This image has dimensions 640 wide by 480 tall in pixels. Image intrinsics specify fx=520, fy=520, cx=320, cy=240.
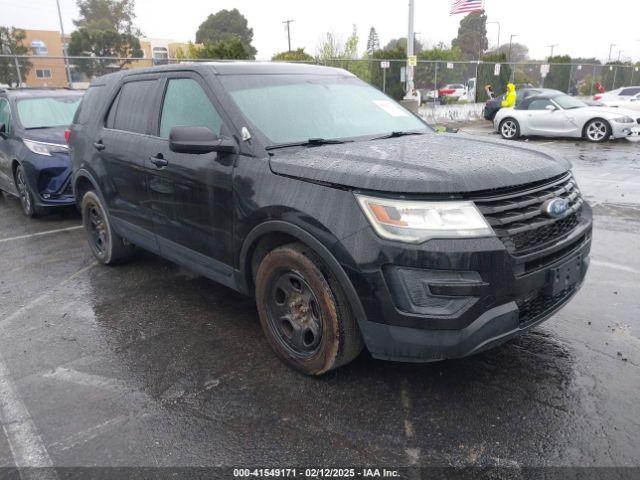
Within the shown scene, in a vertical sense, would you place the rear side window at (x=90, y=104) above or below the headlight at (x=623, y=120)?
above

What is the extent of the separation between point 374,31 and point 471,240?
367 ft

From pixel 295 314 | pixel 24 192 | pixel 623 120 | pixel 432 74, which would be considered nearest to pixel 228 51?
pixel 432 74

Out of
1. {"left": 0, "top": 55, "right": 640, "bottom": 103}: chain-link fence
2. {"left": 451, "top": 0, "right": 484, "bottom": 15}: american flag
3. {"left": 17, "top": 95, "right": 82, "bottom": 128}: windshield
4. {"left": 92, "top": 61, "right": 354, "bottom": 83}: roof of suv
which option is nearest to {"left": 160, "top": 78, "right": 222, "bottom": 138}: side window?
{"left": 92, "top": 61, "right": 354, "bottom": 83}: roof of suv

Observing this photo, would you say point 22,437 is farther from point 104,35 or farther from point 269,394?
point 104,35

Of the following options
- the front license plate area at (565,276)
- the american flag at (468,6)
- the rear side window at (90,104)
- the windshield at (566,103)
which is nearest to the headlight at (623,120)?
the windshield at (566,103)

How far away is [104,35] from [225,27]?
23.2 metres

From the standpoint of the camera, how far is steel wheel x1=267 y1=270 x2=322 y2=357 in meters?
3.07

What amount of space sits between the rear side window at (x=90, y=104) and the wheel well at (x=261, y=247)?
2779 mm

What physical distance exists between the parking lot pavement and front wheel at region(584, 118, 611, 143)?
12.2 metres

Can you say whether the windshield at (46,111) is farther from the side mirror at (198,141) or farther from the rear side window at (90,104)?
the side mirror at (198,141)

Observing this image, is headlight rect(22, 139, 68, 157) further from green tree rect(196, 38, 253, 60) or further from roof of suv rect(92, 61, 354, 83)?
green tree rect(196, 38, 253, 60)

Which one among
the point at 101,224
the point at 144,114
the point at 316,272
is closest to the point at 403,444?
the point at 316,272

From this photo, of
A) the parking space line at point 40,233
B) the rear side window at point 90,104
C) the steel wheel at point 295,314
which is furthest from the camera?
the parking space line at point 40,233

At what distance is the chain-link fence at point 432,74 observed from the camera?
53.1ft
